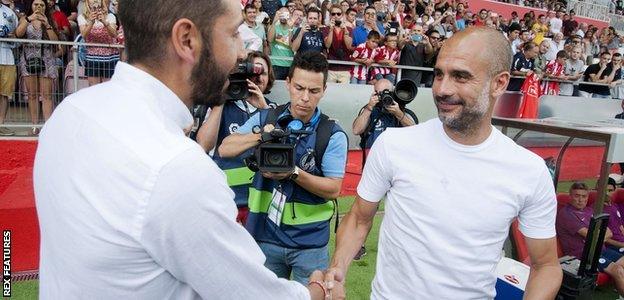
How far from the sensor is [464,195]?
2023mm

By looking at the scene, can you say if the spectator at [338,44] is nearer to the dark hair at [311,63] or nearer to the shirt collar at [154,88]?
the dark hair at [311,63]

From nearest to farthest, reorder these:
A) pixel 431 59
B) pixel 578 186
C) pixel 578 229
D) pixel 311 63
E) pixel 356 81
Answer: pixel 311 63 < pixel 578 229 < pixel 578 186 < pixel 356 81 < pixel 431 59

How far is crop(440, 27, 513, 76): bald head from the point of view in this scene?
2.08 m

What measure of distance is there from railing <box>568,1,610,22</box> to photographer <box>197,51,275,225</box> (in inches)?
898

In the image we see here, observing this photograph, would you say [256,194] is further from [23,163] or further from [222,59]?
[23,163]

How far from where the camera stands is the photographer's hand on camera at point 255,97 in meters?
3.83

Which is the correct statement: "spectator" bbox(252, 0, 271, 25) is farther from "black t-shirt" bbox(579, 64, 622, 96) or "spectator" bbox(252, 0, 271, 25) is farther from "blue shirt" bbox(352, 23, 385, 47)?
"black t-shirt" bbox(579, 64, 622, 96)

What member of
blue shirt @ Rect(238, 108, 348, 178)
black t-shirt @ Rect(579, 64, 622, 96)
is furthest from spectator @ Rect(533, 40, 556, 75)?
blue shirt @ Rect(238, 108, 348, 178)

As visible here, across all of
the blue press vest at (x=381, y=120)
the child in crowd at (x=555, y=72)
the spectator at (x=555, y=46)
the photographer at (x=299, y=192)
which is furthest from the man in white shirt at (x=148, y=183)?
the spectator at (x=555, y=46)

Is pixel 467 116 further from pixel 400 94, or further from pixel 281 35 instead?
pixel 281 35

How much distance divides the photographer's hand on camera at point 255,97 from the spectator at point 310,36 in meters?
4.21

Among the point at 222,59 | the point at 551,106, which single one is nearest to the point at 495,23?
the point at 551,106

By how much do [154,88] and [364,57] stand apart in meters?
7.84

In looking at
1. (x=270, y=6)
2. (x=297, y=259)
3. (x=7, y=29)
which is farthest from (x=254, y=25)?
(x=297, y=259)
